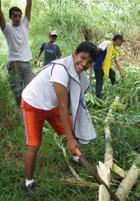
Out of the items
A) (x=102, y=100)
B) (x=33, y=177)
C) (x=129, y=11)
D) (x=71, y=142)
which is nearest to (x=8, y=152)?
(x=33, y=177)

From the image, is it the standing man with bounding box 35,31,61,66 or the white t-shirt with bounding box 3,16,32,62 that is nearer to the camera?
the white t-shirt with bounding box 3,16,32,62

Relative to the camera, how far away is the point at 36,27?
11844mm

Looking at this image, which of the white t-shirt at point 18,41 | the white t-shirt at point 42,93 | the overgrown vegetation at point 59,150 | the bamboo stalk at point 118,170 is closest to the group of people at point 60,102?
the white t-shirt at point 42,93

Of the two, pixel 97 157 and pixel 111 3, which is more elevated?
pixel 111 3

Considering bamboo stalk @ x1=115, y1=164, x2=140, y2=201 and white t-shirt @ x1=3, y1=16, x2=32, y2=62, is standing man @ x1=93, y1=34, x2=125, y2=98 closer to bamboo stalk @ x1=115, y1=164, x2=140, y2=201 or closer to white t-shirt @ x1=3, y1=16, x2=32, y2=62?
white t-shirt @ x1=3, y1=16, x2=32, y2=62

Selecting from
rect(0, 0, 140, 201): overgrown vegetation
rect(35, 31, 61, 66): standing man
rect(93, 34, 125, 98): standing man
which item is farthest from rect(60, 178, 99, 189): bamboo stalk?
rect(35, 31, 61, 66): standing man

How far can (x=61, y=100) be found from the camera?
327cm

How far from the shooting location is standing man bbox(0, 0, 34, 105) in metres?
5.22

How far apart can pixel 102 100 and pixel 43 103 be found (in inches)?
122

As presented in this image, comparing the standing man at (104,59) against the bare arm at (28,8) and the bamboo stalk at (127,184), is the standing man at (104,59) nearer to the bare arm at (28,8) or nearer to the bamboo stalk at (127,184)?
the bare arm at (28,8)

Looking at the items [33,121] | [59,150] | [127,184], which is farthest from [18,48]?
[127,184]

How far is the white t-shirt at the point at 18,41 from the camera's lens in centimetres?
532

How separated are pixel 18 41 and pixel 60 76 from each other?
226cm

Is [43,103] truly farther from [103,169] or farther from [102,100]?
[102,100]
